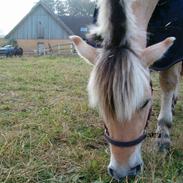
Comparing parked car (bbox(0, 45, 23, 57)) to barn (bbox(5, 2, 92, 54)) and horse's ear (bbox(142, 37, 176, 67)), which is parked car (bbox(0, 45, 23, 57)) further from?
horse's ear (bbox(142, 37, 176, 67))

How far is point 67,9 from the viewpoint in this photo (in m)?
67.1

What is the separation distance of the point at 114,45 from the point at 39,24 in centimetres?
4329

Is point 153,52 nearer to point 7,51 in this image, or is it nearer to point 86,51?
point 86,51

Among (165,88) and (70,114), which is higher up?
(165,88)

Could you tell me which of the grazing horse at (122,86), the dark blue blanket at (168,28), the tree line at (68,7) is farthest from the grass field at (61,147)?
the tree line at (68,7)

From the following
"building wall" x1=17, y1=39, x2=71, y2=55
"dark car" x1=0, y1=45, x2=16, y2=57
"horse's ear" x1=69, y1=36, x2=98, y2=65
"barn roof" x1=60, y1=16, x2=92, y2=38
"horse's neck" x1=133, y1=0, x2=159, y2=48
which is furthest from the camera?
"barn roof" x1=60, y1=16, x2=92, y2=38

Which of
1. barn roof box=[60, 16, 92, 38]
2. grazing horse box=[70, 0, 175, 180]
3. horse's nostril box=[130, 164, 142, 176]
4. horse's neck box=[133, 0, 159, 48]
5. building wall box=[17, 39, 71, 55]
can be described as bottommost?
building wall box=[17, 39, 71, 55]

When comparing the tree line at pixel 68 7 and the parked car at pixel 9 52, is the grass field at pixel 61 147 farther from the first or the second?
the tree line at pixel 68 7

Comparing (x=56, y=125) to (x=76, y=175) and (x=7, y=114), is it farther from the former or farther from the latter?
(x=76, y=175)

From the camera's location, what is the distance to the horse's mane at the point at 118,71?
2568 millimetres

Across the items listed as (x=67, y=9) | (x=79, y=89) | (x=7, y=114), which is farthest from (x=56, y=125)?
(x=67, y=9)

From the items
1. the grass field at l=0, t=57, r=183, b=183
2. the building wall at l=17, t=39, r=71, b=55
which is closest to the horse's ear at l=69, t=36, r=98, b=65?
the grass field at l=0, t=57, r=183, b=183

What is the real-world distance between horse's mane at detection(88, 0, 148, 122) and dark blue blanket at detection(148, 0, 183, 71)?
1.06 metres

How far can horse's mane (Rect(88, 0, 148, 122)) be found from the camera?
257cm
